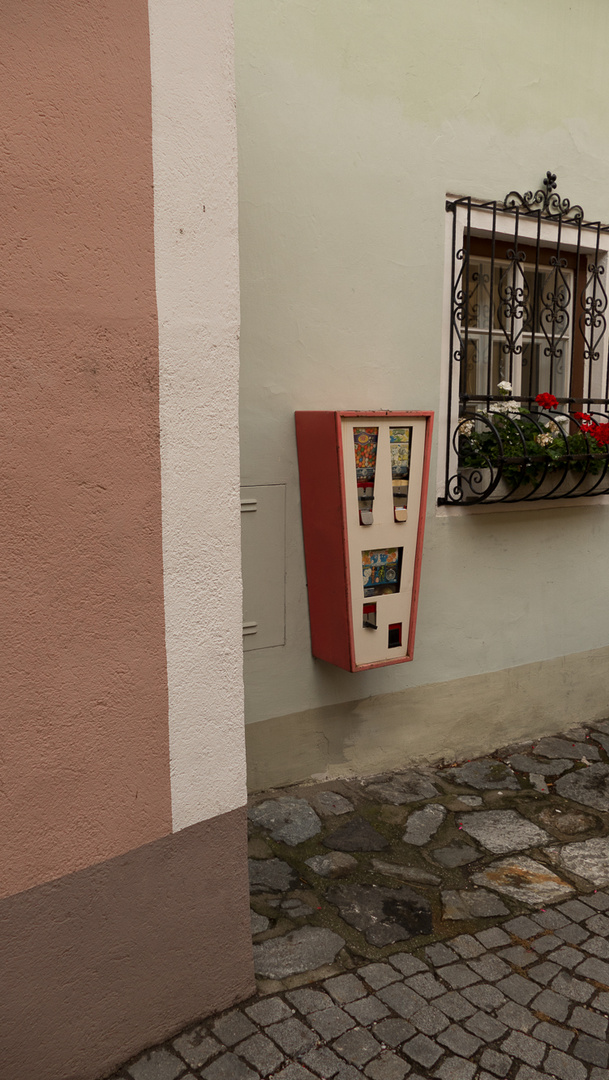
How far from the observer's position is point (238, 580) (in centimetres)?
257

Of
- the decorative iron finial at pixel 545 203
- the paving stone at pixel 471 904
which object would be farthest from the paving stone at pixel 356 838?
the decorative iron finial at pixel 545 203

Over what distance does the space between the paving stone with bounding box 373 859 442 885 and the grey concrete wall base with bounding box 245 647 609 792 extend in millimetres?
738

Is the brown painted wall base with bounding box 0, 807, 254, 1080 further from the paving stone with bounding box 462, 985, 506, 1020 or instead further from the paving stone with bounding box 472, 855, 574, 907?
the paving stone with bounding box 472, 855, 574, 907

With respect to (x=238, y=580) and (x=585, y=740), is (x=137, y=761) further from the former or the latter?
(x=585, y=740)

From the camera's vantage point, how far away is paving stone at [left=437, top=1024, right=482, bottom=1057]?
2.54 meters

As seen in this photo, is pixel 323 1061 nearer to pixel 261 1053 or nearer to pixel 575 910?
pixel 261 1053

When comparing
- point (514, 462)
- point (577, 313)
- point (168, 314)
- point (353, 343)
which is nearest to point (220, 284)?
point (168, 314)

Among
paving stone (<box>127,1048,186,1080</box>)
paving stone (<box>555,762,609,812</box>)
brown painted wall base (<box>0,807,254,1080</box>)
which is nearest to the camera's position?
brown painted wall base (<box>0,807,254,1080</box>)

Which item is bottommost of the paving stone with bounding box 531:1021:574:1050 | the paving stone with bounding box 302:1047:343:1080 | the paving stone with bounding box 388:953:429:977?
the paving stone with bounding box 531:1021:574:1050

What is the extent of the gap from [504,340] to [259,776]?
109 inches

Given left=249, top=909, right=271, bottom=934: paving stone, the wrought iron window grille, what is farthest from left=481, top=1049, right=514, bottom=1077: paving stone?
the wrought iron window grille

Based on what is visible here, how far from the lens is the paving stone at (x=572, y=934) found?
310 cm

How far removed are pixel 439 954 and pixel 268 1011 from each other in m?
0.68

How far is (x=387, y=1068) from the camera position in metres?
2.46
